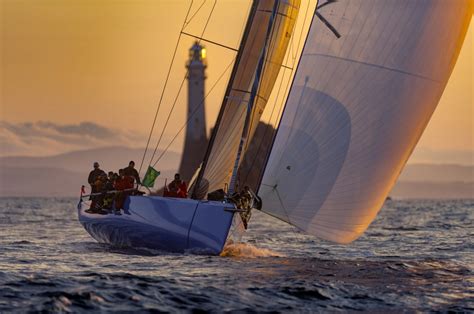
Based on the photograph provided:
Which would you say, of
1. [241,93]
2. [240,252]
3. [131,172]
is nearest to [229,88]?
[241,93]

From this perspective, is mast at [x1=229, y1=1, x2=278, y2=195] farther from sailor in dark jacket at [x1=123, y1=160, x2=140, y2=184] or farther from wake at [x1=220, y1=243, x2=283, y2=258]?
sailor in dark jacket at [x1=123, y1=160, x2=140, y2=184]

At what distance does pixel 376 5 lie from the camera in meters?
16.5

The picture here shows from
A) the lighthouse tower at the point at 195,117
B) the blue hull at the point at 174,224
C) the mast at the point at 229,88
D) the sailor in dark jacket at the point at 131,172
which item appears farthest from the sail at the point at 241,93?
the lighthouse tower at the point at 195,117

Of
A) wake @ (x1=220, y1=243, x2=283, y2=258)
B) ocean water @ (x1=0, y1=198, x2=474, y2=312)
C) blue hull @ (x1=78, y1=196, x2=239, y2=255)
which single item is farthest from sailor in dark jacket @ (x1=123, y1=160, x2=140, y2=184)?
wake @ (x1=220, y1=243, x2=283, y2=258)

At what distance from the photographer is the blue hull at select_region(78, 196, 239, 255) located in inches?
691

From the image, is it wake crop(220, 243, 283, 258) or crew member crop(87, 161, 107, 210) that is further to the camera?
crew member crop(87, 161, 107, 210)

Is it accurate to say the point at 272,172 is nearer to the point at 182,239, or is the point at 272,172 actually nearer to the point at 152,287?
the point at 182,239

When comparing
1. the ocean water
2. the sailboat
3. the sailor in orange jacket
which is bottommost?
the ocean water

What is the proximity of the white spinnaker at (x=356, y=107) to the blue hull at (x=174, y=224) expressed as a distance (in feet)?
3.40

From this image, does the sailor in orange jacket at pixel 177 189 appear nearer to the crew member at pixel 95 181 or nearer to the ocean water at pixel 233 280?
the ocean water at pixel 233 280

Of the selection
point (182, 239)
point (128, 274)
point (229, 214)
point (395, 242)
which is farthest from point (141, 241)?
point (395, 242)

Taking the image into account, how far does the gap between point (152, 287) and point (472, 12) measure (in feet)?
24.0

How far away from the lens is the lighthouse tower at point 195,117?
8600 cm

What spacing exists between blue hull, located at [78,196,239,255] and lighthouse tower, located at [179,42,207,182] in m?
62.7
